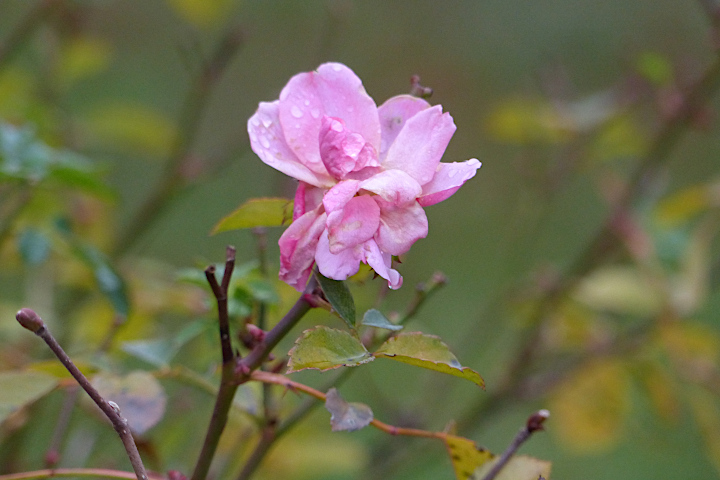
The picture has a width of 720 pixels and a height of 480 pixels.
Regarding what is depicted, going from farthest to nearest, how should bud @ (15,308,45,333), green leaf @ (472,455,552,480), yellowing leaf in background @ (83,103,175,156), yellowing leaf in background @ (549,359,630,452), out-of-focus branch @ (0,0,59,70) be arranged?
1. yellowing leaf in background @ (83,103,175,156)
2. yellowing leaf in background @ (549,359,630,452)
3. out-of-focus branch @ (0,0,59,70)
4. green leaf @ (472,455,552,480)
5. bud @ (15,308,45,333)

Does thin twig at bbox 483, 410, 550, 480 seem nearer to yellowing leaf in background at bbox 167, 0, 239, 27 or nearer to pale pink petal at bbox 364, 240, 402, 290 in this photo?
pale pink petal at bbox 364, 240, 402, 290

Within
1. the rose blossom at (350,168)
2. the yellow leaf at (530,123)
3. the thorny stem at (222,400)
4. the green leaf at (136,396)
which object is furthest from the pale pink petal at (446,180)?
the yellow leaf at (530,123)

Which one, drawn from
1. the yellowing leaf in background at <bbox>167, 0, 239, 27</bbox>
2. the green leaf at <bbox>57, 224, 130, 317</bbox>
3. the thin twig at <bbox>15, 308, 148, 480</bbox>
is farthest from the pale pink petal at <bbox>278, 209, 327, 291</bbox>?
the yellowing leaf in background at <bbox>167, 0, 239, 27</bbox>

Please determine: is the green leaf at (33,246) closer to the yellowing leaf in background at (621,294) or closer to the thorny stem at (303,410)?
the thorny stem at (303,410)

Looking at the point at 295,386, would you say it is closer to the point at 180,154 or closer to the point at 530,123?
the point at 180,154

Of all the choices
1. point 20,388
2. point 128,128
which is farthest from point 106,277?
point 128,128
